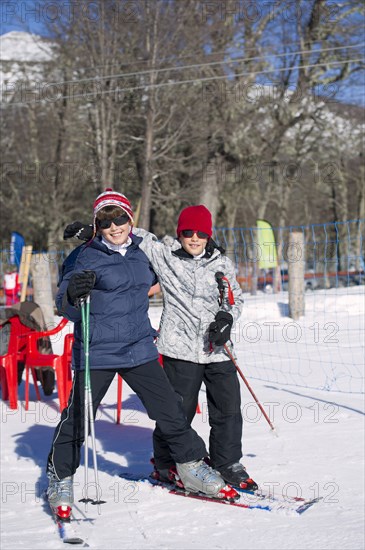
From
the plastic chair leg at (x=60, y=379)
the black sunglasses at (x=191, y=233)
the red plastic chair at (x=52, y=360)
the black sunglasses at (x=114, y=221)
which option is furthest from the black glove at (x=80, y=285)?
the plastic chair leg at (x=60, y=379)

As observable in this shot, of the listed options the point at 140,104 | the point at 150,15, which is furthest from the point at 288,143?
the point at 150,15

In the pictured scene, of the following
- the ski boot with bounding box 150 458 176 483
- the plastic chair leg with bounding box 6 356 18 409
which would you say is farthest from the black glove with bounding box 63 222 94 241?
the plastic chair leg with bounding box 6 356 18 409

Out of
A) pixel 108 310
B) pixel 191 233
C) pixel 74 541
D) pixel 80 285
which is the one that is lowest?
pixel 74 541

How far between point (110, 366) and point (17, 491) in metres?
1.15

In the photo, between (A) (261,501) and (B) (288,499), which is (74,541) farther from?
(B) (288,499)

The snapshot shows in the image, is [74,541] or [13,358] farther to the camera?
[13,358]

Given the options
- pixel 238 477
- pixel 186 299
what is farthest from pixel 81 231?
pixel 238 477

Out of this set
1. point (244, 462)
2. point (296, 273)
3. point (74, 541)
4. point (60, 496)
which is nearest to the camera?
point (74, 541)

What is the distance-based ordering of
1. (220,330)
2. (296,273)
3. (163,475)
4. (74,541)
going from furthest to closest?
(296,273) < (163,475) < (220,330) < (74,541)

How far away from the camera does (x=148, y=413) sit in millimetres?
4293

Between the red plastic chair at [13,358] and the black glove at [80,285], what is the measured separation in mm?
3281

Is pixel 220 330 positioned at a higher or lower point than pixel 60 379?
higher

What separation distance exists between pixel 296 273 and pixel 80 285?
330 inches

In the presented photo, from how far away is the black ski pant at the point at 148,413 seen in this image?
4176 mm
